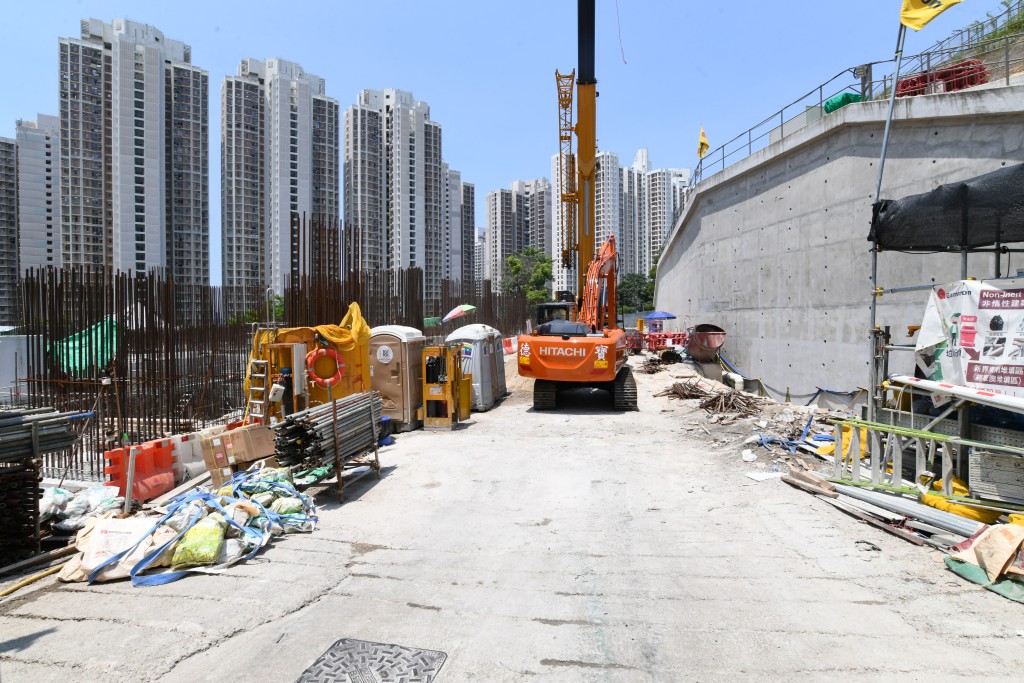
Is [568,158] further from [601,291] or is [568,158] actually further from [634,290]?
[634,290]

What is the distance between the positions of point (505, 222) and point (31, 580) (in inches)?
3198

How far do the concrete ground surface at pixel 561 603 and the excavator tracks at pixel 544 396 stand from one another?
22.2 ft

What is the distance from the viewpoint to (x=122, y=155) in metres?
38.0

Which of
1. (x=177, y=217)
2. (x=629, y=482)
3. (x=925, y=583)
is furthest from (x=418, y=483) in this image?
(x=177, y=217)

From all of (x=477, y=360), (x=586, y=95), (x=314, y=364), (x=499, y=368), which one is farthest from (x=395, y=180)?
(x=314, y=364)

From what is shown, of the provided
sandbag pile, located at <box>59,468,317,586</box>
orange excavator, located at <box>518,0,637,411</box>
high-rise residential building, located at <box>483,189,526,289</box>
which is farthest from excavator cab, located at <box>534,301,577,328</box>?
high-rise residential building, located at <box>483,189,526,289</box>

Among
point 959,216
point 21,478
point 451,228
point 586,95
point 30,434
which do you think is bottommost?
point 21,478

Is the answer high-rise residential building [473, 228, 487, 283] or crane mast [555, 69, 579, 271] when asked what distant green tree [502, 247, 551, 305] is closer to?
crane mast [555, 69, 579, 271]

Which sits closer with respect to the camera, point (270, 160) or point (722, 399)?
point (722, 399)

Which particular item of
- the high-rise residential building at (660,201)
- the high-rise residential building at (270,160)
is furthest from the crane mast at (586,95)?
the high-rise residential building at (660,201)

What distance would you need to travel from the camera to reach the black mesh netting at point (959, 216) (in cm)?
602

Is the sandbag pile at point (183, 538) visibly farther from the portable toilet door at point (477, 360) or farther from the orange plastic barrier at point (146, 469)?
the portable toilet door at point (477, 360)

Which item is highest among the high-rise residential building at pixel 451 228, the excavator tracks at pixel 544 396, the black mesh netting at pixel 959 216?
the high-rise residential building at pixel 451 228

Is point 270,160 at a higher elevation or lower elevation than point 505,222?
lower
